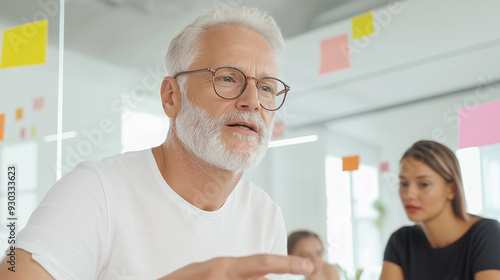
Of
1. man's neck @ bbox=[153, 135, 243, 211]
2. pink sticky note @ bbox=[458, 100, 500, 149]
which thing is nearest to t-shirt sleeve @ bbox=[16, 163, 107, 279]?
man's neck @ bbox=[153, 135, 243, 211]

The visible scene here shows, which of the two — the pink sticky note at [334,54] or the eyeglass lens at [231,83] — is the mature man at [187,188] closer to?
the eyeglass lens at [231,83]

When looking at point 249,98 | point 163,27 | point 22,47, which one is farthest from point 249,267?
point 163,27

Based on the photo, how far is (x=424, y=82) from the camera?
79.4 inches

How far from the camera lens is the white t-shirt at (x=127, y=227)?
582 mm

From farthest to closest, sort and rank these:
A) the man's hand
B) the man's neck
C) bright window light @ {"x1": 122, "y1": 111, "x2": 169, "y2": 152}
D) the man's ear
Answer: bright window light @ {"x1": 122, "y1": 111, "x2": 169, "y2": 152} → the man's ear → the man's neck → the man's hand

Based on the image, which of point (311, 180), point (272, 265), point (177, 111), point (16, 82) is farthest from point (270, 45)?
point (311, 180)

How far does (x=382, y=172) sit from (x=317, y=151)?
1.19 ft

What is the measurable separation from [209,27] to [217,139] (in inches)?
8.7

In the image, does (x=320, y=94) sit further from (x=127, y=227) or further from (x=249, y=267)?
(x=249, y=267)

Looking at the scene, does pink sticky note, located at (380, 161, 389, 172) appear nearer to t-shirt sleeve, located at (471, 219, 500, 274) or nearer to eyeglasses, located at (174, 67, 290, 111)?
t-shirt sleeve, located at (471, 219, 500, 274)

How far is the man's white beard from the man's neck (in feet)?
0.05

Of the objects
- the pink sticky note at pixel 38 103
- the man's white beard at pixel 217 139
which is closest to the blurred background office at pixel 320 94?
the pink sticky note at pixel 38 103

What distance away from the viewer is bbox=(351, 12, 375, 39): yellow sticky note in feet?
6.08

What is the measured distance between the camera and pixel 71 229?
0.59 meters
